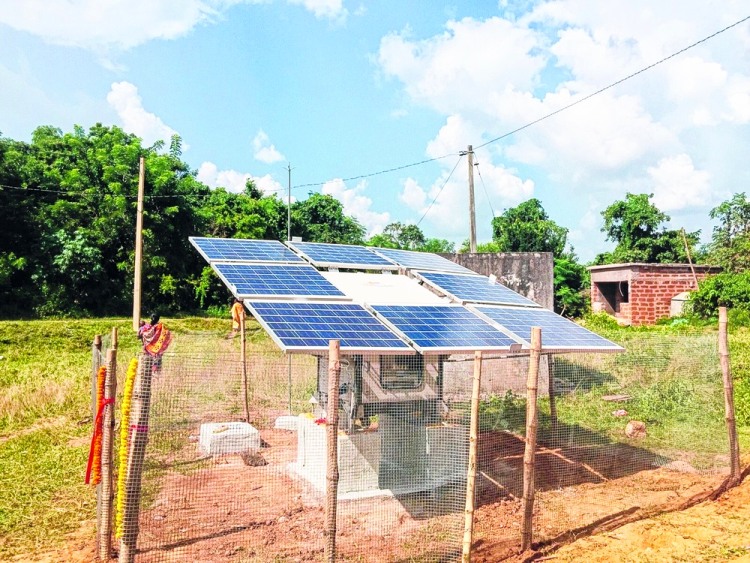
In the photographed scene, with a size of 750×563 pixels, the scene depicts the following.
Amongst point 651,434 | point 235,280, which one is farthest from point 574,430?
point 235,280

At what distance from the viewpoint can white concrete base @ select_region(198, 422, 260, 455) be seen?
351 inches

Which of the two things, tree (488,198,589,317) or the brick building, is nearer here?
the brick building

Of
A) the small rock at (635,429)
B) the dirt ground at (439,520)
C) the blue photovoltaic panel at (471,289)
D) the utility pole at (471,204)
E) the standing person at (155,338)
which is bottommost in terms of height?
the dirt ground at (439,520)

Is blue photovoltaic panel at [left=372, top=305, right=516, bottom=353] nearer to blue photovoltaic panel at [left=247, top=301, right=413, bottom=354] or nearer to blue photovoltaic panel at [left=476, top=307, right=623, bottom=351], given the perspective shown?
blue photovoltaic panel at [left=247, top=301, right=413, bottom=354]

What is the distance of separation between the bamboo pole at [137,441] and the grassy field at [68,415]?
1670 mm

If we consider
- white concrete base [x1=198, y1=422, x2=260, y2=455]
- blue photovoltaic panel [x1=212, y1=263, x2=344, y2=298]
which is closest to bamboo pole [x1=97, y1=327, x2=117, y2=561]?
blue photovoltaic panel [x1=212, y1=263, x2=344, y2=298]

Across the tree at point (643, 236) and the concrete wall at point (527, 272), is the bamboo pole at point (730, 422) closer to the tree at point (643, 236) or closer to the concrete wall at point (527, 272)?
the concrete wall at point (527, 272)

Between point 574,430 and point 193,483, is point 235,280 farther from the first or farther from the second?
point 574,430

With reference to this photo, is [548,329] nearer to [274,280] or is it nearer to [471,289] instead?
[471,289]

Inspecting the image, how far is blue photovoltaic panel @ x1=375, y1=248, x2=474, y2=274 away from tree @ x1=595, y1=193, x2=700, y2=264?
24.2 meters

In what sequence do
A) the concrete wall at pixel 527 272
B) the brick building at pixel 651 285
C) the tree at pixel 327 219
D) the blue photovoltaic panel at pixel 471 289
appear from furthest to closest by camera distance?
the tree at pixel 327 219, the brick building at pixel 651 285, the concrete wall at pixel 527 272, the blue photovoltaic panel at pixel 471 289

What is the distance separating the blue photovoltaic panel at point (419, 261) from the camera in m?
11.0

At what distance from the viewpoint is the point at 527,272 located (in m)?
14.4

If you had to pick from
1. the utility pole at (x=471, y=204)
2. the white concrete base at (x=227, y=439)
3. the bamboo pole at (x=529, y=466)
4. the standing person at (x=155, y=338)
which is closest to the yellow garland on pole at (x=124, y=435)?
the white concrete base at (x=227, y=439)
